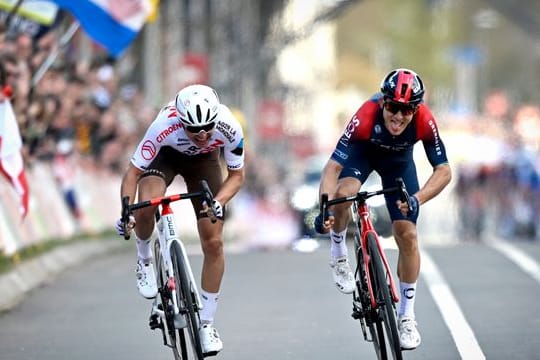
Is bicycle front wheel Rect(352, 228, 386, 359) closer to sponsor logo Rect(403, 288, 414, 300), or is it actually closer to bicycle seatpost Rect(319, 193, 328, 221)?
sponsor logo Rect(403, 288, 414, 300)

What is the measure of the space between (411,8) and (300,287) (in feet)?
416

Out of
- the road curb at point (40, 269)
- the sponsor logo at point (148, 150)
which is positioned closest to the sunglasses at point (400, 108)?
the sponsor logo at point (148, 150)

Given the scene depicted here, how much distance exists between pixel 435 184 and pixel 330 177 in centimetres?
69

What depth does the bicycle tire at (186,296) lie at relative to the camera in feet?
33.4

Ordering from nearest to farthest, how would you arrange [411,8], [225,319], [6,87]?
[225,319] → [6,87] → [411,8]

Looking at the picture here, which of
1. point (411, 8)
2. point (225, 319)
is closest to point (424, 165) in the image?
point (411, 8)

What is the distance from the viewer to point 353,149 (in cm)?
1140

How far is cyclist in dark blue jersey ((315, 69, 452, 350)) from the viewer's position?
35.1 feet

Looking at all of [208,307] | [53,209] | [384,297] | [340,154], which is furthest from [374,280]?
[53,209]

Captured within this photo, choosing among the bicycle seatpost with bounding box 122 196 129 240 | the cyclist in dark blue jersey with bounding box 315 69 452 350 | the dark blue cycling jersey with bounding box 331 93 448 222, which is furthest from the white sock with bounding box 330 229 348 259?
the bicycle seatpost with bounding box 122 196 129 240

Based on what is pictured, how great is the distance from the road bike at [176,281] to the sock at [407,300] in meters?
1.29

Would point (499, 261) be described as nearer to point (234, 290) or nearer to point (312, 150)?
point (234, 290)

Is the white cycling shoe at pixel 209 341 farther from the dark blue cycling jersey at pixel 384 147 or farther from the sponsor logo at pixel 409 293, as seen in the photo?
the dark blue cycling jersey at pixel 384 147

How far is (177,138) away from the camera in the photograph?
11.0 meters
